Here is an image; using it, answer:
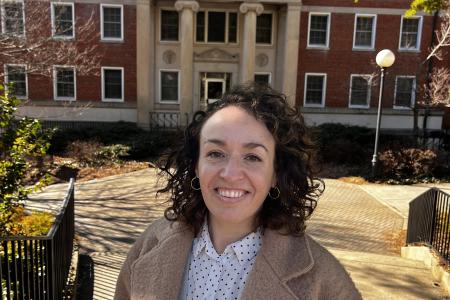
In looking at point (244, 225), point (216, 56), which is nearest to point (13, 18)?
point (244, 225)

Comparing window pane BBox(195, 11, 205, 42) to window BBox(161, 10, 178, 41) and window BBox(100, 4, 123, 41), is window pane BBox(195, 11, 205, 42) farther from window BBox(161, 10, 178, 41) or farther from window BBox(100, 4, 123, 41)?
window BBox(100, 4, 123, 41)

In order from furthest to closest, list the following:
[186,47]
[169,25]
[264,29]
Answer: [264,29]
[169,25]
[186,47]

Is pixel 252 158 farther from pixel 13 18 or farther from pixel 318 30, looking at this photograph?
pixel 318 30

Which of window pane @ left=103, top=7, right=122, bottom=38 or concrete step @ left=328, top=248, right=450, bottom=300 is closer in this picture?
concrete step @ left=328, top=248, right=450, bottom=300

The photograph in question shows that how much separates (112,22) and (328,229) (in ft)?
61.7

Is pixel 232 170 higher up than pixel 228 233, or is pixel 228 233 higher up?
pixel 232 170

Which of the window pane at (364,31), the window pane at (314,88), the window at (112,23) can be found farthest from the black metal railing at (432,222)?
the window at (112,23)

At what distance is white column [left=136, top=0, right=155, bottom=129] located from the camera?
21109 millimetres

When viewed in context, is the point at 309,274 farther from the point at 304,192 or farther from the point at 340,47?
the point at 340,47

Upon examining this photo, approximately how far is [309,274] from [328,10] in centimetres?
2385

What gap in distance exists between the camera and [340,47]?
23625 millimetres

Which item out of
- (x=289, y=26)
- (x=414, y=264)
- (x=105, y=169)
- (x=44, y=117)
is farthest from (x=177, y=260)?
(x=44, y=117)

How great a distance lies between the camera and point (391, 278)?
5289mm

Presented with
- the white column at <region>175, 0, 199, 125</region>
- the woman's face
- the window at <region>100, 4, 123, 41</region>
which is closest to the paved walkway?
the woman's face
